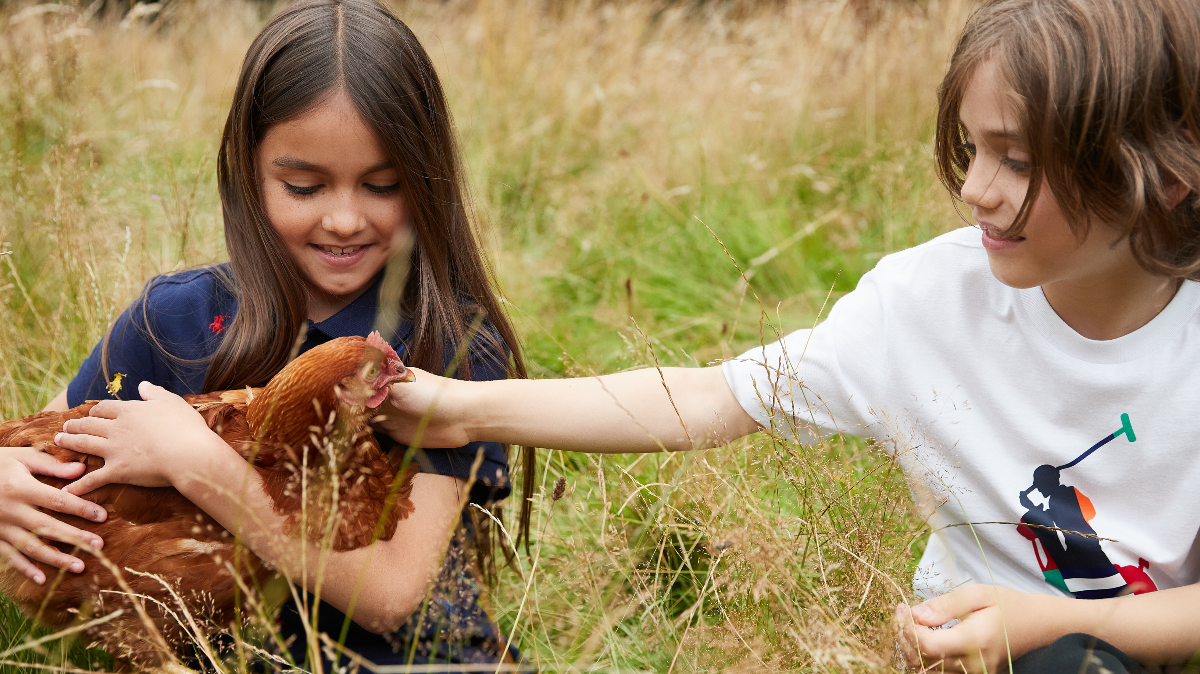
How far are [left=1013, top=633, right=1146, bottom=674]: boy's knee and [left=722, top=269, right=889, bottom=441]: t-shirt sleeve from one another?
489mm

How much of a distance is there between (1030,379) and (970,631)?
1.61 ft

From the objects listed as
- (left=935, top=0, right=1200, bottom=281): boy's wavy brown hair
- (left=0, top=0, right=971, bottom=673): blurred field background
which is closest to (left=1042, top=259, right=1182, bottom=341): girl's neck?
(left=935, top=0, right=1200, bottom=281): boy's wavy brown hair

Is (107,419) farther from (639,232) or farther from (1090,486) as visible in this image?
(639,232)

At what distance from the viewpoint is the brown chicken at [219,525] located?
Result: 4.73 feet

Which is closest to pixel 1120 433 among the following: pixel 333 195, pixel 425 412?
pixel 425 412

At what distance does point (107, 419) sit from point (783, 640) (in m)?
1.29

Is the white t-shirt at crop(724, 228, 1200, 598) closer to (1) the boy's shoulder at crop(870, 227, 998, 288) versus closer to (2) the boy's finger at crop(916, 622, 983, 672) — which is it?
(1) the boy's shoulder at crop(870, 227, 998, 288)

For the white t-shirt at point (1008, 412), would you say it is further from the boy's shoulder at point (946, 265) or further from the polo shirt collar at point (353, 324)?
the polo shirt collar at point (353, 324)

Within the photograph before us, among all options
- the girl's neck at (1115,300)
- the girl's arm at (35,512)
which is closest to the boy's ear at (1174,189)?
the girl's neck at (1115,300)

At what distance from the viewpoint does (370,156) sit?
67.6 inches

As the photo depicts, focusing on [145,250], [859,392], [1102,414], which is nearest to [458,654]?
[859,392]

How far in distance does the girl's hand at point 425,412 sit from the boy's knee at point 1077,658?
1058 millimetres

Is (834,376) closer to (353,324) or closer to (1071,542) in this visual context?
(1071,542)

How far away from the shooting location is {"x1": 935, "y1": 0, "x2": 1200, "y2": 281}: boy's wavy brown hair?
1.29 meters
